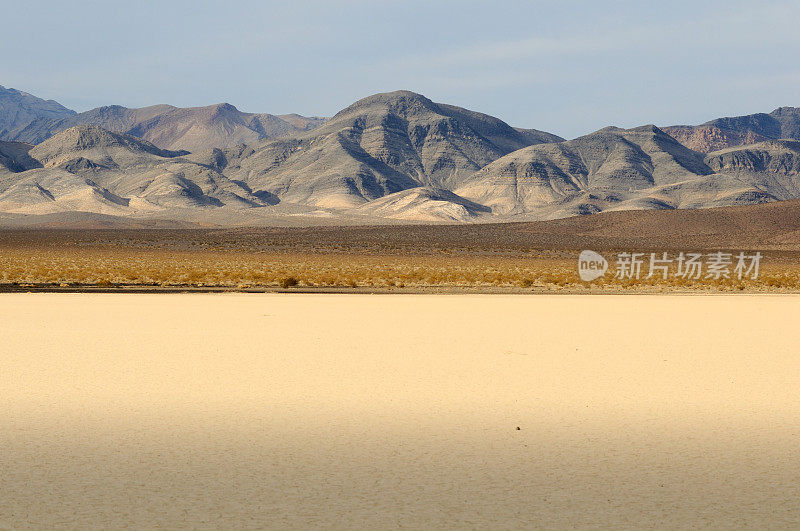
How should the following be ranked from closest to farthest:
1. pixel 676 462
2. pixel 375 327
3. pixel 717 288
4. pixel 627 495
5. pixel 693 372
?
pixel 627 495, pixel 676 462, pixel 693 372, pixel 375 327, pixel 717 288

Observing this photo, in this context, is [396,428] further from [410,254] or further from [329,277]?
[410,254]

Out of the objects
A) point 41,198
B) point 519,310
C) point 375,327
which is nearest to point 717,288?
point 519,310

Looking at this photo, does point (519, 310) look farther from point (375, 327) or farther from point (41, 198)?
point (41, 198)

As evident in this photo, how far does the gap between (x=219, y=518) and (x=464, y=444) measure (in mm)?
2754

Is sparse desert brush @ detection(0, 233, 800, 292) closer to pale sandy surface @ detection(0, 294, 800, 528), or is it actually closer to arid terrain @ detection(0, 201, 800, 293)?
arid terrain @ detection(0, 201, 800, 293)

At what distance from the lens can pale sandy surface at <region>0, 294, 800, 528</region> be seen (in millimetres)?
5949

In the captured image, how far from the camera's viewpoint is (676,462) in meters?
7.19

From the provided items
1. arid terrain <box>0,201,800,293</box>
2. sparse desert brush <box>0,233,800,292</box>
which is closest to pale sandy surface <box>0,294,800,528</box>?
arid terrain <box>0,201,800,293</box>

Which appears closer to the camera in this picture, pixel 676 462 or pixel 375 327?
pixel 676 462

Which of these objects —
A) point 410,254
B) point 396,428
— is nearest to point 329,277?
point 410,254

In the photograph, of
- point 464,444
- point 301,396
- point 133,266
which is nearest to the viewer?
point 464,444

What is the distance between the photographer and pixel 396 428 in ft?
28.0

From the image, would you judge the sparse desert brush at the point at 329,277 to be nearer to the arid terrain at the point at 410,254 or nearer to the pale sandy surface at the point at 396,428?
the arid terrain at the point at 410,254

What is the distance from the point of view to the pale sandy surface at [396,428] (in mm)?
5949
